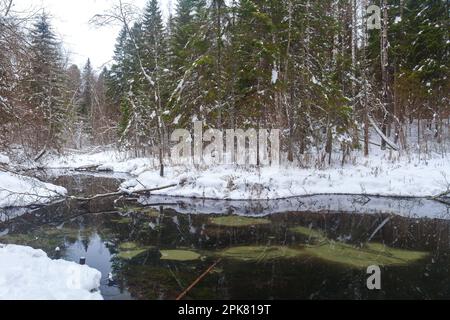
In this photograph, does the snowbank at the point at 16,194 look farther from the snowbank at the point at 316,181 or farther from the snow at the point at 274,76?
the snow at the point at 274,76

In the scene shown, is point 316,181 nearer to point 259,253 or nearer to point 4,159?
point 259,253

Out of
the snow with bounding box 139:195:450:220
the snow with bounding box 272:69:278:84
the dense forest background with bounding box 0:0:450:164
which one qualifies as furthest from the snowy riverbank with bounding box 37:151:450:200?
the snow with bounding box 272:69:278:84

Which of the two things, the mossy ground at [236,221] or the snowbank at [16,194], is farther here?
the snowbank at [16,194]

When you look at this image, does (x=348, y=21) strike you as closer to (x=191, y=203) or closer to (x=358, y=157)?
(x=358, y=157)

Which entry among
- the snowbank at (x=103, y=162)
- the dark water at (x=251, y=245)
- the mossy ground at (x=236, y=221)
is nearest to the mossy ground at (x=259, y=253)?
the dark water at (x=251, y=245)

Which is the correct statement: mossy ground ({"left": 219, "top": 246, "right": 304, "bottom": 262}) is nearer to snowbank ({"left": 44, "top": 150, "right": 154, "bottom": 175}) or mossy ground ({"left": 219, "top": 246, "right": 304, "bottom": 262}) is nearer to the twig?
the twig

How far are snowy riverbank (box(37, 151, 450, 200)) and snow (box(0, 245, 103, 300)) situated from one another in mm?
8690

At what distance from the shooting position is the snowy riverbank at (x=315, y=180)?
48.4ft

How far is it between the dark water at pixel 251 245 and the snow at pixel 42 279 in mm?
438

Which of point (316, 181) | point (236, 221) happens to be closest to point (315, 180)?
point (316, 181)

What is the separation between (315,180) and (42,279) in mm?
11866
